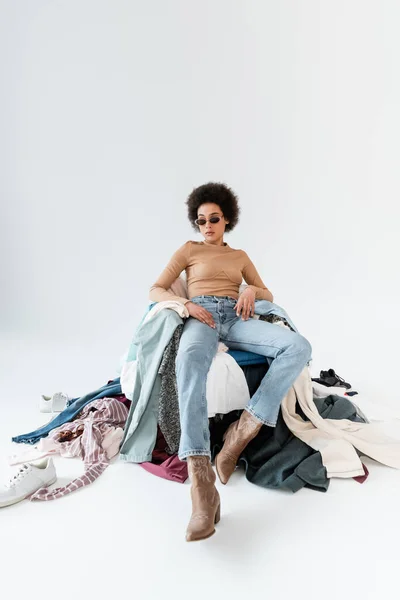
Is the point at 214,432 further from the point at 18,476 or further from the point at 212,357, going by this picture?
the point at 18,476

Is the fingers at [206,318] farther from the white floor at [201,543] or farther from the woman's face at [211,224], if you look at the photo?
the white floor at [201,543]

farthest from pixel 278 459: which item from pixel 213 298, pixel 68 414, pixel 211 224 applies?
pixel 211 224

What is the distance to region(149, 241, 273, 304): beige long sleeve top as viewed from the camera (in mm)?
2891

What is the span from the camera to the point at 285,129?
16.5 feet

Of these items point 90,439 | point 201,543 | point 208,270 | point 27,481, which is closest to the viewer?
point 201,543

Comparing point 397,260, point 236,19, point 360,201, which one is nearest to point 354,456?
point 397,260

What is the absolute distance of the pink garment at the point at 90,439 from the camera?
2.19 metres

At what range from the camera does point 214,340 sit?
2.51 metres

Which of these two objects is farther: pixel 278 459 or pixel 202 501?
pixel 278 459

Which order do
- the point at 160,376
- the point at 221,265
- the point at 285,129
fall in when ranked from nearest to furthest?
the point at 160,376 < the point at 221,265 < the point at 285,129

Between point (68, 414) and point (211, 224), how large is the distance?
148 centimetres

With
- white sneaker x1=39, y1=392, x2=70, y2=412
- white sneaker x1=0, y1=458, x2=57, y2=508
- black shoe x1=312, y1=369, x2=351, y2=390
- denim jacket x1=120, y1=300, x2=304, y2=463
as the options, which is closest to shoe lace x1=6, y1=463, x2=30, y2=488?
white sneaker x1=0, y1=458, x2=57, y2=508

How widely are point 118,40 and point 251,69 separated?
152cm

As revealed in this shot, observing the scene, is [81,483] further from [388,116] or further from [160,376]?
[388,116]
